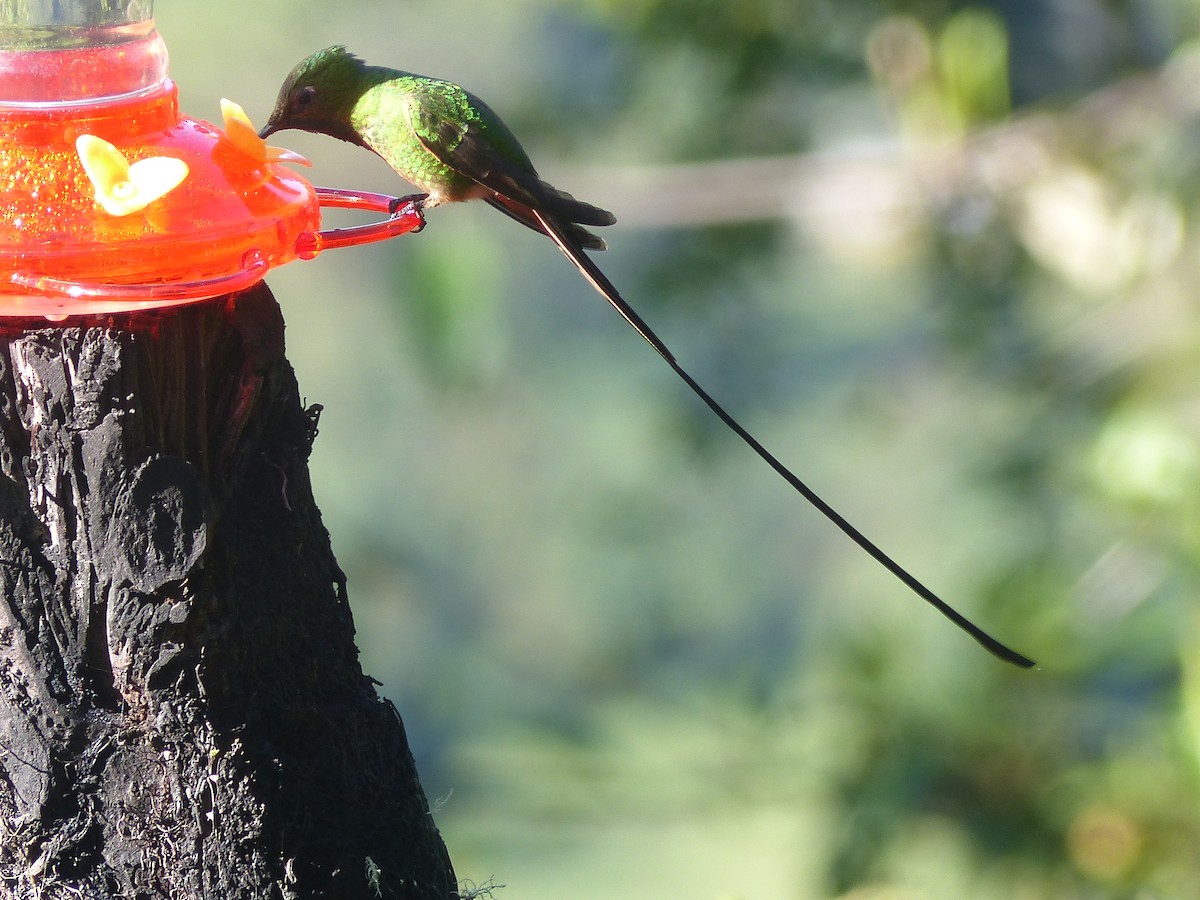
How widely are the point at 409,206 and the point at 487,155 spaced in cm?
20

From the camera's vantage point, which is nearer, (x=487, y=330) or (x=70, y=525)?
(x=70, y=525)

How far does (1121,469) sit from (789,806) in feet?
7.00

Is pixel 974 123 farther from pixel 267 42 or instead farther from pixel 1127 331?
pixel 267 42

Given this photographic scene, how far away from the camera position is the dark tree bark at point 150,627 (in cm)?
107

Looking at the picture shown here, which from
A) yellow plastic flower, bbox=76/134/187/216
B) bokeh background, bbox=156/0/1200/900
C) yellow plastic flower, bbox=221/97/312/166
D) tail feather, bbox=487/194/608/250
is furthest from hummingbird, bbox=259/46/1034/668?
bokeh background, bbox=156/0/1200/900

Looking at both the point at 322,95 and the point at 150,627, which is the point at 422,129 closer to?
the point at 322,95

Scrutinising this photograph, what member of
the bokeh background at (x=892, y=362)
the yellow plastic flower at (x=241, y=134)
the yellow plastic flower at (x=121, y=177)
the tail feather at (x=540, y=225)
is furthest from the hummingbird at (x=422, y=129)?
the bokeh background at (x=892, y=362)

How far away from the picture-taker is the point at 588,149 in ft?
14.3

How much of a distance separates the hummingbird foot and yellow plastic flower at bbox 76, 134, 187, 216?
0.40 metres

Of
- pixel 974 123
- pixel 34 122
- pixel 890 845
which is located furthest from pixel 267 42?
pixel 34 122

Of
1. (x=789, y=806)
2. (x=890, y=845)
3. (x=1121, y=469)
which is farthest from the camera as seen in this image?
(x=789, y=806)

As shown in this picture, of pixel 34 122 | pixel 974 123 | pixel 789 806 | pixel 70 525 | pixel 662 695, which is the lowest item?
pixel 662 695

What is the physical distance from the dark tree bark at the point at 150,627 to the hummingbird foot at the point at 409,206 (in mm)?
413

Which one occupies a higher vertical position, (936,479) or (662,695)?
(936,479)
